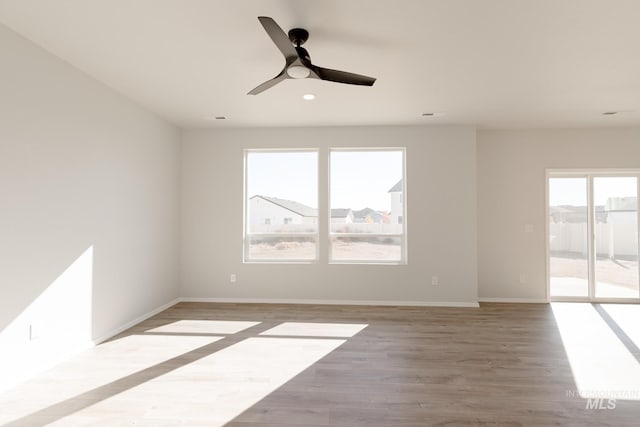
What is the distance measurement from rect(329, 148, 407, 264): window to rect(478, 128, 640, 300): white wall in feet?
4.30

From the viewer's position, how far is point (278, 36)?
204 cm

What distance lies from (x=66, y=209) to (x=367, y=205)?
3591 millimetres

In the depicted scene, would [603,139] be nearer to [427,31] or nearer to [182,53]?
[427,31]

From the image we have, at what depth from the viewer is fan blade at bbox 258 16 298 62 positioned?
1885 mm

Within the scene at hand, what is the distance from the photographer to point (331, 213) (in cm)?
507

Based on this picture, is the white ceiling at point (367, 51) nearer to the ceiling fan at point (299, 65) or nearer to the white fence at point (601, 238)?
the ceiling fan at point (299, 65)

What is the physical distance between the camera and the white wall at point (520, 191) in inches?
199

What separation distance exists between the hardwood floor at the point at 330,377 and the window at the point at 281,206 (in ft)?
4.06

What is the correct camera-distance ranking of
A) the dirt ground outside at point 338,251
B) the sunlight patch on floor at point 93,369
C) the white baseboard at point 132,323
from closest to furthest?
the sunlight patch on floor at point 93,369, the white baseboard at point 132,323, the dirt ground outside at point 338,251

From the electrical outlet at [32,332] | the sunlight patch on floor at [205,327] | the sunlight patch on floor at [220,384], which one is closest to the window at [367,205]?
the sunlight patch on floor at [205,327]

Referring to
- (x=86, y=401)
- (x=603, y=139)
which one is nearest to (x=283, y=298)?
(x=86, y=401)

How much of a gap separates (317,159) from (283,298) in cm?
210

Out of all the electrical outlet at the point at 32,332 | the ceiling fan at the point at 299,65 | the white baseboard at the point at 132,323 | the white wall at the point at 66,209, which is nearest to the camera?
the ceiling fan at the point at 299,65

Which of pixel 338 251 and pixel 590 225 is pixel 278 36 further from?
pixel 590 225
